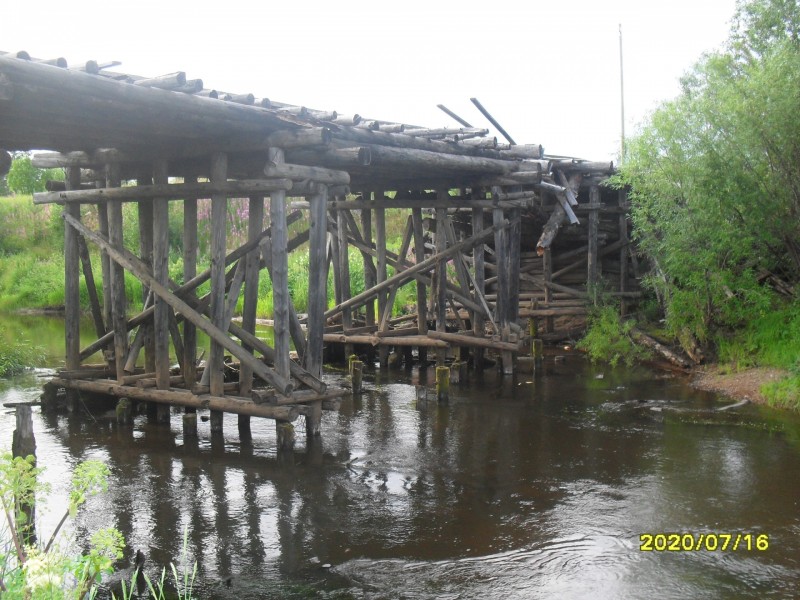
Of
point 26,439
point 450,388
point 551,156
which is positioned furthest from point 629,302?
point 26,439

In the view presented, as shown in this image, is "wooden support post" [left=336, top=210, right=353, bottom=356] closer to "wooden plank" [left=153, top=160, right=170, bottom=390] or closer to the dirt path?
"wooden plank" [left=153, top=160, right=170, bottom=390]

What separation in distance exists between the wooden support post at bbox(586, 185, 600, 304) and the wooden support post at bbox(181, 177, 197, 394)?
27.9 feet

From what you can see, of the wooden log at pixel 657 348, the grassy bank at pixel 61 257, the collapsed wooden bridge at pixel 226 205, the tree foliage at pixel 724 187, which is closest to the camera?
the collapsed wooden bridge at pixel 226 205

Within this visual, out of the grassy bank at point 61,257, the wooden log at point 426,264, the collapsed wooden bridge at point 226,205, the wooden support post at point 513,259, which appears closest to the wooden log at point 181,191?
the collapsed wooden bridge at point 226,205

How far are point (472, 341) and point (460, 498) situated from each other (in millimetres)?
5453

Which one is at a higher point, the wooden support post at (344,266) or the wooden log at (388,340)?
the wooden support post at (344,266)

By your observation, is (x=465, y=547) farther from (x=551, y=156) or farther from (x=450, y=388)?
(x=551, y=156)

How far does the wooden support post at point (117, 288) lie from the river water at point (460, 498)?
0.80 metres

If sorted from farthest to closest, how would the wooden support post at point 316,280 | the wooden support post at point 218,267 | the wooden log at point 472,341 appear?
the wooden log at point 472,341 < the wooden support post at point 316,280 < the wooden support post at point 218,267

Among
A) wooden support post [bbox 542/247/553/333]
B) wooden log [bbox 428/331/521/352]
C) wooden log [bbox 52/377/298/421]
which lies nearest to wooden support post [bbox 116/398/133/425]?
wooden log [bbox 52/377/298/421]

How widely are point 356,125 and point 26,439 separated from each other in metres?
4.92

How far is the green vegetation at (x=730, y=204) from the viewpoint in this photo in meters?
10.9

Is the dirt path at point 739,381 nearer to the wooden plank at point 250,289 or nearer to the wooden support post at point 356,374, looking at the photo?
the wooden support post at point 356,374

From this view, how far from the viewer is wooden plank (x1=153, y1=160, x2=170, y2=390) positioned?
8.48m
